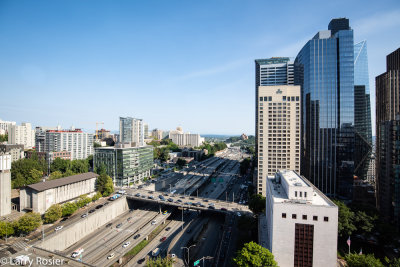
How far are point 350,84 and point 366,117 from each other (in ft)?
75.3

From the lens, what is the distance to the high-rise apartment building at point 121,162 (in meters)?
101

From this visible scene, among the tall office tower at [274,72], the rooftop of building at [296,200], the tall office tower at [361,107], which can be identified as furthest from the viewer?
the tall office tower at [274,72]

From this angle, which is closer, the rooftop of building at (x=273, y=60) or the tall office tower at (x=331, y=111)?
the tall office tower at (x=331, y=111)

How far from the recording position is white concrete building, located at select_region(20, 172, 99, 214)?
67.9 m

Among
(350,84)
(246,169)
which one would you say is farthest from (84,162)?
(350,84)

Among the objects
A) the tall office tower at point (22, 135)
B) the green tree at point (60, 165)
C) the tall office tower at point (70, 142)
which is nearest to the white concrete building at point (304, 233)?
the green tree at point (60, 165)

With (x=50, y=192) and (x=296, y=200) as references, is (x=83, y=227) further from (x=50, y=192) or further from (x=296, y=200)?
(x=296, y=200)

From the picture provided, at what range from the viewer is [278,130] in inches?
3152

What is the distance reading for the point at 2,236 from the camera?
176ft

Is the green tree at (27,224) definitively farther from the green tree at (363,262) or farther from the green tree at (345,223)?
the green tree at (345,223)

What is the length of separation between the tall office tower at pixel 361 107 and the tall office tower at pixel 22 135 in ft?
739

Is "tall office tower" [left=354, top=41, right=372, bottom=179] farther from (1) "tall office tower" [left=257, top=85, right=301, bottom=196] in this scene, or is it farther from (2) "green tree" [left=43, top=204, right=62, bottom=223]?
(2) "green tree" [left=43, top=204, right=62, bottom=223]

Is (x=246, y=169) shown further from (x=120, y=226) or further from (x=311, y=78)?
(x=120, y=226)

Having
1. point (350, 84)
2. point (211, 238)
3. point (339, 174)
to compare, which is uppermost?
point (350, 84)
